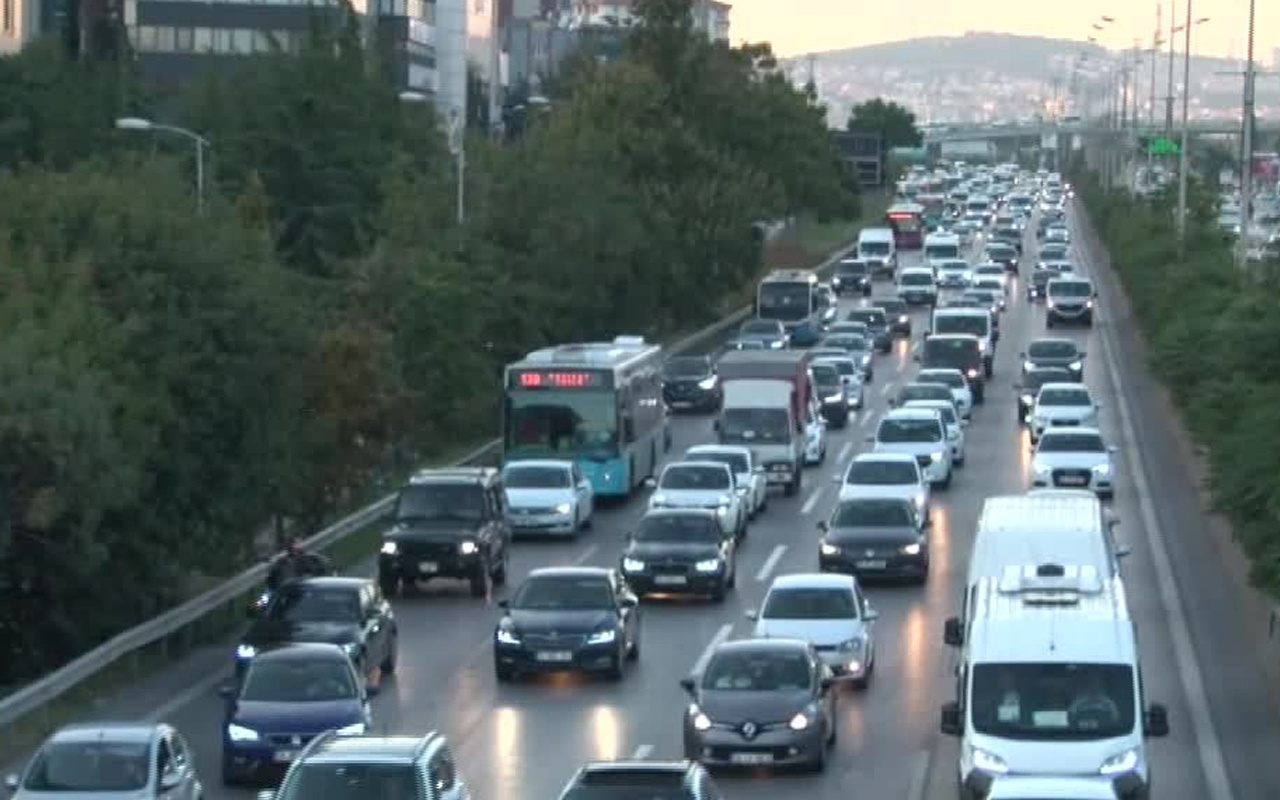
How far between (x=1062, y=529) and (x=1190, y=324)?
2843cm

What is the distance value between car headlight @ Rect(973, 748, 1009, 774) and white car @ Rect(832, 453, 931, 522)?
21.8 metres

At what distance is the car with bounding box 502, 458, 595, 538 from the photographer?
4922 centimetres

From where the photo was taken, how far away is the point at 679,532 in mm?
42000

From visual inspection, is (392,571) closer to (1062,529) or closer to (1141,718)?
(1062,529)

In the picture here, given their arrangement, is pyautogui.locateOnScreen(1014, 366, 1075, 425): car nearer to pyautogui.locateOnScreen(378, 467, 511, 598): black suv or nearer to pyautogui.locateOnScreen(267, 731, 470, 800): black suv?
pyautogui.locateOnScreen(378, 467, 511, 598): black suv

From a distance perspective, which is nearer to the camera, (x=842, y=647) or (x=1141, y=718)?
(x=1141, y=718)

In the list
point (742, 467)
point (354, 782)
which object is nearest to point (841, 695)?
point (354, 782)

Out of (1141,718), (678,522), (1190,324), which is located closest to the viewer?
(1141,718)

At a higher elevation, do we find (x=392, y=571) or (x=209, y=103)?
(x=209, y=103)

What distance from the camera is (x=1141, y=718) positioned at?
1000 inches

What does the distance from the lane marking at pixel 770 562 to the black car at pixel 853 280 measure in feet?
214

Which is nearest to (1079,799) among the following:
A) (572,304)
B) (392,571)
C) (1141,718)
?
(1141,718)

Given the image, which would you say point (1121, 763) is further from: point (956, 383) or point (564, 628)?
point (956, 383)

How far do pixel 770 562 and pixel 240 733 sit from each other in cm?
2014
